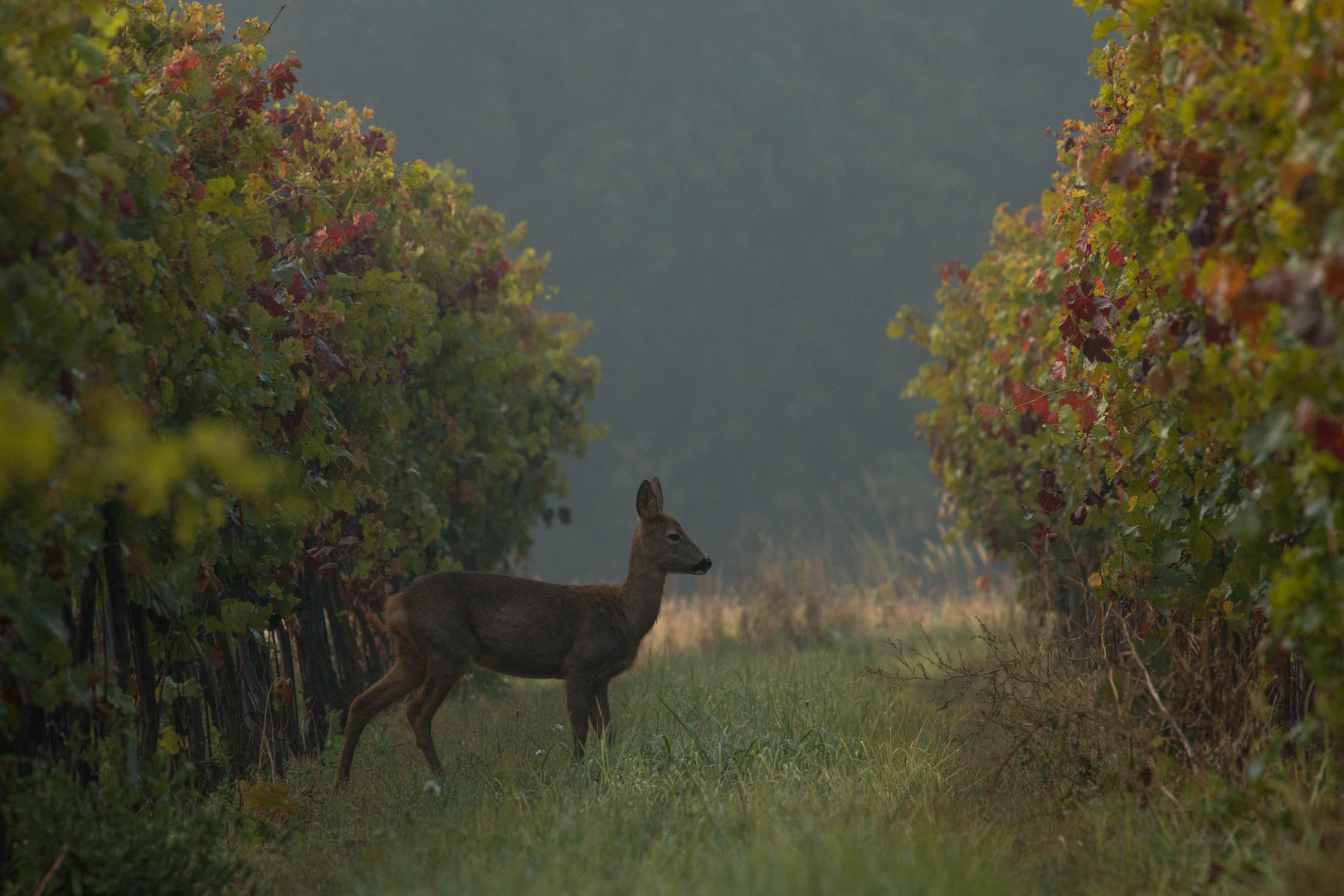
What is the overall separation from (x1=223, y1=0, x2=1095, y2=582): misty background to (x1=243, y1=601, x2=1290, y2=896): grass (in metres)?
38.8

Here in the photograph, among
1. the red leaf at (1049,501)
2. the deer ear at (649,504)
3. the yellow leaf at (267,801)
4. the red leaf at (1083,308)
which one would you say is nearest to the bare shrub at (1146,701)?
the red leaf at (1049,501)

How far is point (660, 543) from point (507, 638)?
131 cm

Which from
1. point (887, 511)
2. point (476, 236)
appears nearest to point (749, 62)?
point (887, 511)

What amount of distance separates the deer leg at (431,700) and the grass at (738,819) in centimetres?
14

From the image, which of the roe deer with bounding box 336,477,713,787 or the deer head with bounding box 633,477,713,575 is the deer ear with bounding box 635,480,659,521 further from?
the roe deer with bounding box 336,477,713,787

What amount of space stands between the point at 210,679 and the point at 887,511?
4370 cm

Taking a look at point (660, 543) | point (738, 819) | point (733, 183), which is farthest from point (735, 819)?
point (733, 183)

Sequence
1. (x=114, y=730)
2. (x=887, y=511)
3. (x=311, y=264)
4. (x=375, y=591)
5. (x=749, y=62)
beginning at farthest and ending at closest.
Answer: (x=749, y=62) < (x=887, y=511) < (x=375, y=591) < (x=311, y=264) < (x=114, y=730)

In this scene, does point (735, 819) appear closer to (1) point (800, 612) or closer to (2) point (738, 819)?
(2) point (738, 819)

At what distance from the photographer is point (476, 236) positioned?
435 inches

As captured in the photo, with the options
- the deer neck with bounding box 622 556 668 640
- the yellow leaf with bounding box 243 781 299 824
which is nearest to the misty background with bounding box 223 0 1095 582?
the deer neck with bounding box 622 556 668 640

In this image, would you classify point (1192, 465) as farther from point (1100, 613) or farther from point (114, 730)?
point (114, 730)

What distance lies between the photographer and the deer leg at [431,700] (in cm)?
652

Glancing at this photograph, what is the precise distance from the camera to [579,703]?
6.93 m
